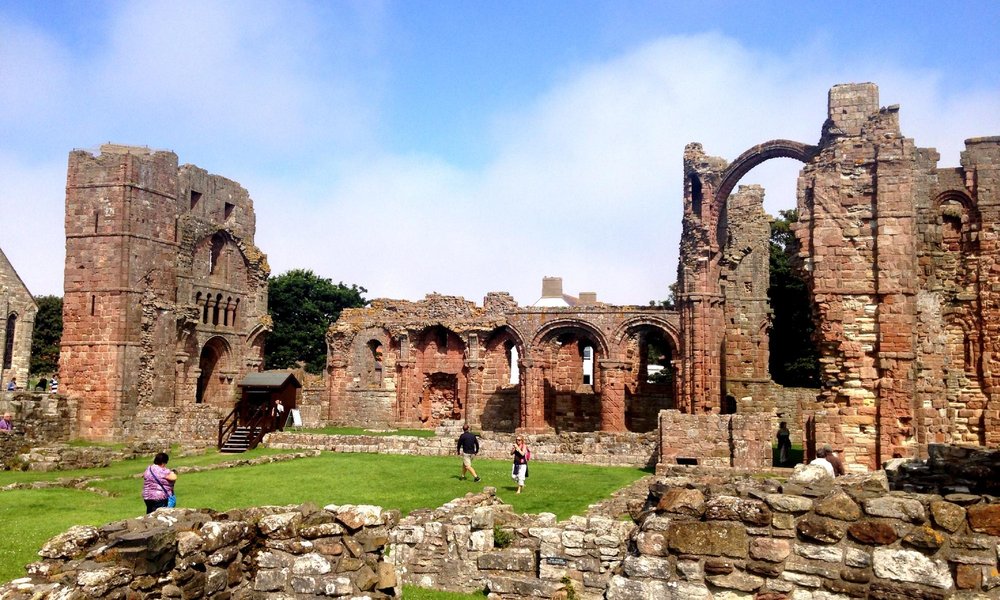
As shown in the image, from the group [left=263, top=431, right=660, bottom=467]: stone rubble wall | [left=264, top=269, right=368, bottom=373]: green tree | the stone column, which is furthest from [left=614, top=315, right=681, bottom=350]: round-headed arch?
[left=264, top=269, right=368, bottom=373]: green tree

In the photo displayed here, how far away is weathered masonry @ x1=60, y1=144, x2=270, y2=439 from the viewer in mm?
26266

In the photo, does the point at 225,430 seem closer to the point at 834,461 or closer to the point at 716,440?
the point at 716,440

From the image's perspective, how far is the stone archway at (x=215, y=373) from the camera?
33.8 metres

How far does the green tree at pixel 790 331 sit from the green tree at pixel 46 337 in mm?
41110

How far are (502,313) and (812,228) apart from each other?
1734cm

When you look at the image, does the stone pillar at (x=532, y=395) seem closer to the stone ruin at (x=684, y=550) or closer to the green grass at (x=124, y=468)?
the green grass at (x=124, y=468)

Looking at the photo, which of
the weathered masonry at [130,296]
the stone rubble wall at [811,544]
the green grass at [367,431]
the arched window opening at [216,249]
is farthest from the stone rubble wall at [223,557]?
the arched window opening at [216,249]

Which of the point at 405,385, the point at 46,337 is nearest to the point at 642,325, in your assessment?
the point at 405,385

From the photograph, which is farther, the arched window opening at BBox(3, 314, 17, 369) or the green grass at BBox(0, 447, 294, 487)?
the arched window opening at BBox(3, 314, 17, 369)

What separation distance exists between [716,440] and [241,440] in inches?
565

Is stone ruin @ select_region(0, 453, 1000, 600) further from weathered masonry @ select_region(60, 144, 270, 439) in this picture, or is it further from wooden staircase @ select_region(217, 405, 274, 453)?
weathered masonry @ select_region(60, 144, 270, 439)

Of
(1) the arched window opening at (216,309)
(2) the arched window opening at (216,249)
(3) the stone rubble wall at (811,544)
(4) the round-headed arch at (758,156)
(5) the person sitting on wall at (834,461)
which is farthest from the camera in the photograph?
(2) the arched window opening at (216,249)

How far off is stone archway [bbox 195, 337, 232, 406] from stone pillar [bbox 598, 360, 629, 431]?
16.8m

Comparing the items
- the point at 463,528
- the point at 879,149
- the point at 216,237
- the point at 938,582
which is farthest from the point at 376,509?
the point at 216,237
